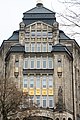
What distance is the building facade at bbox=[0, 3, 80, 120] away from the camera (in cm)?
5742

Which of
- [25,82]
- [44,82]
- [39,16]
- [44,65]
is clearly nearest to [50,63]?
[44,65]

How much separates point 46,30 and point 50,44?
234 centimetres

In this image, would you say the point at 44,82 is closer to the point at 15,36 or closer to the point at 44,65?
the point at 44,65

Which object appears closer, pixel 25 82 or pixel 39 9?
pixel 25 82

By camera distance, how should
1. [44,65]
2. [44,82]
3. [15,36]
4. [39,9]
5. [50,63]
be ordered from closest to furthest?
1. [44,82]
2. [44,65]
3. [50,63]
4. [15,36]
5. [39,9]

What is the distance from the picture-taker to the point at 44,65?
59.3m

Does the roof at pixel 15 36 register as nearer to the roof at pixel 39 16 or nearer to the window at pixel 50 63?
the roof at pixel 39 16

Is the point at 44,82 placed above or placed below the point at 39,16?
below

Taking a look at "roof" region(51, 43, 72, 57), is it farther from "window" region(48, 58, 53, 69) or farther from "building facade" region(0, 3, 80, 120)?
"window" region(48, 58, 53, 69)

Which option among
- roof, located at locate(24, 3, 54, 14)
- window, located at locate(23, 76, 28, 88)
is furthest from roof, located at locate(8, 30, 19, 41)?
window, located at locate(23, 76, 28, 88)

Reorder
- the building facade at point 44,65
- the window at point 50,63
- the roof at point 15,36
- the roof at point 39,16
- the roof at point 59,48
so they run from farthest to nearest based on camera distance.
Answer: the roof at point 15,36 → the roof at point 39,16 → the roof at point 59,48 → the window at point 50,63 → the building facade at point 44,65

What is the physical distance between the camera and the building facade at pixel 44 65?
57419 millimetres

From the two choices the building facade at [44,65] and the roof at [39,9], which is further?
the roof at [39,9]

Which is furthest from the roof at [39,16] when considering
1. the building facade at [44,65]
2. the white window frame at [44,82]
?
the white window frame at [44,82]
